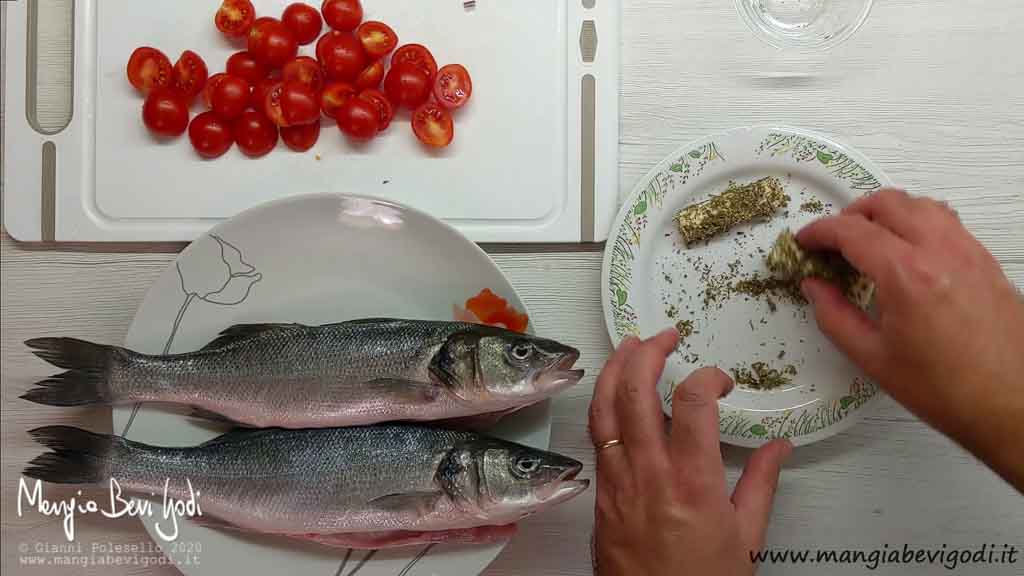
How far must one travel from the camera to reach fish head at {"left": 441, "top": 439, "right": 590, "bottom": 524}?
106cm

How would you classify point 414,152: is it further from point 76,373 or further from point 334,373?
point 76,373

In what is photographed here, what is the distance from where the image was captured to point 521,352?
106 centimetres

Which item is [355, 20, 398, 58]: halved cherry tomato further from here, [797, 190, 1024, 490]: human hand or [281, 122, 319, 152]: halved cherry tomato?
[797, 190, 1024, 490]: human hand

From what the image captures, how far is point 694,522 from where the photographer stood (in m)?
0.99

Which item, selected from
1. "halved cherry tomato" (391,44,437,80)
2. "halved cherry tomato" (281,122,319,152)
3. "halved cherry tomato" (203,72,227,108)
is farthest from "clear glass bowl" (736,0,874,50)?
"halved cherry tomato" (203,72,227,108)

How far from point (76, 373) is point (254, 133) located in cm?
48

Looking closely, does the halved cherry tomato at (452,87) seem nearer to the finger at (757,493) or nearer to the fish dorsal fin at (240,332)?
the fish dorsal fin at (240,332)

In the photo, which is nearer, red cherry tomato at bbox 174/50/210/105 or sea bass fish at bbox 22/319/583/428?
sea bass fish at bbox 22/319/583/428

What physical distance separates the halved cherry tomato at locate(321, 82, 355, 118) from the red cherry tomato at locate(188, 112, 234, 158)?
0.18m

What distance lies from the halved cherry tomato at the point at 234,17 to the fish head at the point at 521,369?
27.2 inches

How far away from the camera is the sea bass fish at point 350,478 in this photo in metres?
1.06

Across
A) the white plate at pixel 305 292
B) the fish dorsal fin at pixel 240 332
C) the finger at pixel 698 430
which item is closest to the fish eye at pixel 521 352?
the white plate at pixel 305 292

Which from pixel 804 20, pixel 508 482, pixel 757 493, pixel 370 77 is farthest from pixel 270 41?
pixel 757 493

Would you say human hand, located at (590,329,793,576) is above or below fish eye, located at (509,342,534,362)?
below
